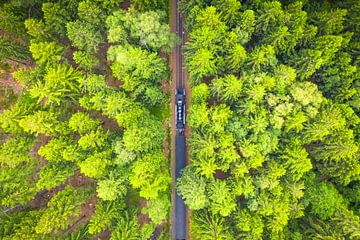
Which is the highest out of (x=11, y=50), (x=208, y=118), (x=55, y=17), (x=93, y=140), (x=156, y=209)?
(x=55, y=17)

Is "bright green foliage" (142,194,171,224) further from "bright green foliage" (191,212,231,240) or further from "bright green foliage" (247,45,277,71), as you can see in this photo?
"bright green foliage" (247,45,277,71)

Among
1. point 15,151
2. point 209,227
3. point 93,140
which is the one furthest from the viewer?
point 209,227

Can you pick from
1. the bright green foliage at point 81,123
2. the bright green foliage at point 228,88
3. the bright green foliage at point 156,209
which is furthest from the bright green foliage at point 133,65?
Answer: the bright green foliage at point 156,209

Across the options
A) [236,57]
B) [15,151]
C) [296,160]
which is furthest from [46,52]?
[296,160]

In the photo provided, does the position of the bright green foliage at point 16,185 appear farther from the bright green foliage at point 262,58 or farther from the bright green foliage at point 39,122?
the bright green foliage at point 262,58

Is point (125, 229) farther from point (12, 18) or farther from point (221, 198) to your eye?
point (12, 18)

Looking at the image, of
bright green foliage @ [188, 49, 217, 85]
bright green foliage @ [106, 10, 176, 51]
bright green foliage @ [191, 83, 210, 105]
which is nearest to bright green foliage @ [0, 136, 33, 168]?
bright green foliage @ [106, 10, 176, 51]

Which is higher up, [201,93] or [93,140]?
[201,93]

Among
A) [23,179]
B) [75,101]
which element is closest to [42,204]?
[23,179]
